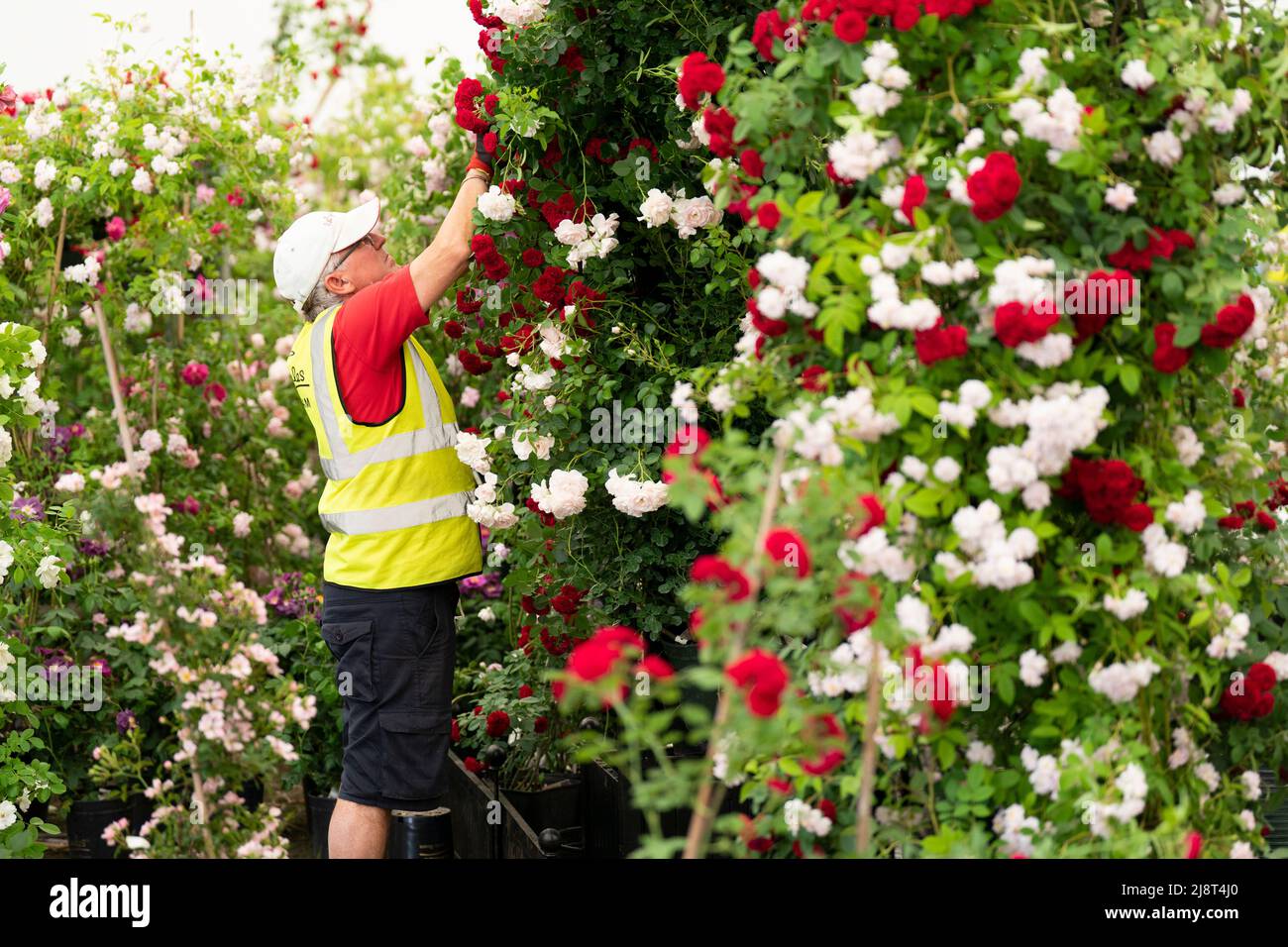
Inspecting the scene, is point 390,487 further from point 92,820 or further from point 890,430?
point 92,820

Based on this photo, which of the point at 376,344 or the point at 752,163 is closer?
the point at 752,163

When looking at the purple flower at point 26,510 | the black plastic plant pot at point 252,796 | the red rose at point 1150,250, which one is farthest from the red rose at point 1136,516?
the black plastic plant pot at point 252,796

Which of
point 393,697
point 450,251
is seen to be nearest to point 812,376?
point 450,251

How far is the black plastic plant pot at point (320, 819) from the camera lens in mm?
4086

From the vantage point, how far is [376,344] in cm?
312

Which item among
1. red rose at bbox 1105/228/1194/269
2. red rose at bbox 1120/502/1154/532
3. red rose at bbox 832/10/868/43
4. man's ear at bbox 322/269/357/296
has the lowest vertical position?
red rose at bbox 1120/502/1154/532

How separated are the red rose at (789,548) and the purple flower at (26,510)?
2.18 meters

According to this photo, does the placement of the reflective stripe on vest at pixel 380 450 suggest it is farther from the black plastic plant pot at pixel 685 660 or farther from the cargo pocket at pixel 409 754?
the black plastic plant pot at pixel 685 660

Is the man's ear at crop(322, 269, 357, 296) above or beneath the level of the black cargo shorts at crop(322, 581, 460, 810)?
above

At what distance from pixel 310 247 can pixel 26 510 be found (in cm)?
100

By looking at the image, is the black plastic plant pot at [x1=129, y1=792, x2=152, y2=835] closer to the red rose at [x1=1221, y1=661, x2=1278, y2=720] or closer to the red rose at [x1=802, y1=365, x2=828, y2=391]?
the red rose at [x1=802, y1=365, x2=828, y2=391]

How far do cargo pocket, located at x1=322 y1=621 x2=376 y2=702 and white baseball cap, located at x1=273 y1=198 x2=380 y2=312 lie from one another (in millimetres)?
792

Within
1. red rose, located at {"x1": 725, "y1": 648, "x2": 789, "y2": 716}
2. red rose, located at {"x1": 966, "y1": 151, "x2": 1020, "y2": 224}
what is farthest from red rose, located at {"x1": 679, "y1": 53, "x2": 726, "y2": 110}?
red rose, located at {"x1": 725, "y1": 648, "x2": 789, "y2": 716}

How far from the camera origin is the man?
3.19 metres
